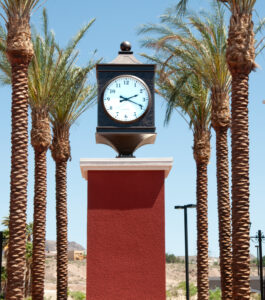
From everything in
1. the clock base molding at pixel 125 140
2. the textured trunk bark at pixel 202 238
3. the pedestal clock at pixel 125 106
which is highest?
the pedestal clock at pixel 125 106

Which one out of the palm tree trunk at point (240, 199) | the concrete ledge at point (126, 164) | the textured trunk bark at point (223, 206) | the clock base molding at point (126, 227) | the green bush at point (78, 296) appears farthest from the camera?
the green bush at point (78, 296)

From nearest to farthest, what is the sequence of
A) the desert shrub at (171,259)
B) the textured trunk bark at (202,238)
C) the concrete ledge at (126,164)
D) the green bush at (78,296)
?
the concrete ledge at (126,164), the textured trunk bark at (202,238), the green bush at (78,296), the desert shrub at (171,259)

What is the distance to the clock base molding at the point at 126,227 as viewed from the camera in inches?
406

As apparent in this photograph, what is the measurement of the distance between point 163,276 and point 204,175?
56.4 feet

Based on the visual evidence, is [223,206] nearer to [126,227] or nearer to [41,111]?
[41,111]

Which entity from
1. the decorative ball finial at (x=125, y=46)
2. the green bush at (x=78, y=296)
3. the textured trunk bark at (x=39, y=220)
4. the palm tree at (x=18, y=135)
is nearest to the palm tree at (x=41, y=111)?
the textured trunk bark at (x=39, y=220)

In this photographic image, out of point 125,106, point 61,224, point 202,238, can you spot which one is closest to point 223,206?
point 202,238

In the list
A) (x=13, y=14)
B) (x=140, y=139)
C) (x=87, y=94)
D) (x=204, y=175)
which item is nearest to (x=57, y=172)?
(x=87, y=94)

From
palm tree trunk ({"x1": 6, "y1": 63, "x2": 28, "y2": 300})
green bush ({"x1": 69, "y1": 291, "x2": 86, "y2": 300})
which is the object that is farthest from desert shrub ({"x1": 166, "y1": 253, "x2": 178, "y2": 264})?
palm tree trunk ({"x1": 6, "y1": 63, "x2": 28, "y2": 300})

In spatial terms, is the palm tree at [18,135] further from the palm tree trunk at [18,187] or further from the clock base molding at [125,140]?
the clock base molding at [125,140]

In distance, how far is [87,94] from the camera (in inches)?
1091

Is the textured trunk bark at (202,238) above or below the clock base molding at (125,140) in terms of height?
below

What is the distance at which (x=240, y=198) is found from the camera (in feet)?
59.7

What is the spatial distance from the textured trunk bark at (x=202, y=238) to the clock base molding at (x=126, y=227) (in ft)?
53.8
